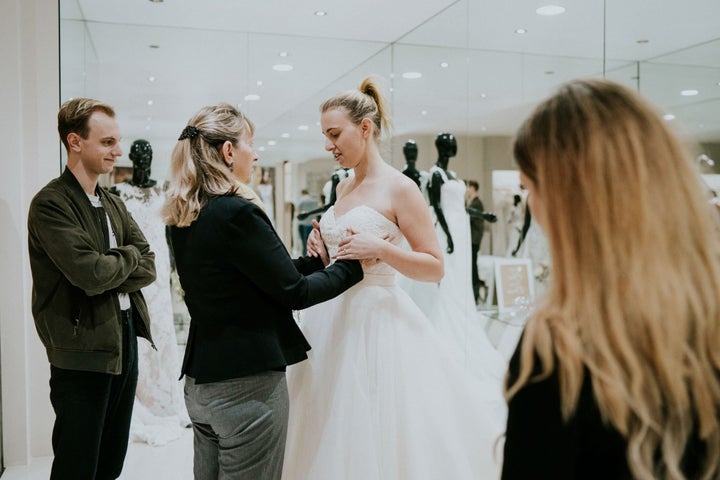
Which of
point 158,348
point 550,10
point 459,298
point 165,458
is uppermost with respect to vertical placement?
point 550,10

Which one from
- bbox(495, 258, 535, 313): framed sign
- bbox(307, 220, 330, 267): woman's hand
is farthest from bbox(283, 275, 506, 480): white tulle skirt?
bbox(495, 258, 535, 313): framed sign

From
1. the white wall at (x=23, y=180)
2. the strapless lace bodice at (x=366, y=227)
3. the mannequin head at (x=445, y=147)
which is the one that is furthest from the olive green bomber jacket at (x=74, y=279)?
the mannequin head at (x=445, y=147)

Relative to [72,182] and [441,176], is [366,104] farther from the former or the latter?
[441,176]

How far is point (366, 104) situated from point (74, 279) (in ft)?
3.74

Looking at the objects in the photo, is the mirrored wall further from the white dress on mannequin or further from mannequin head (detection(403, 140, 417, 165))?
the white dress on mannequin

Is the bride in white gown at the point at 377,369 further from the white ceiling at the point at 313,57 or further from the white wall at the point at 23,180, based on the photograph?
the white wall at the point at 23,180

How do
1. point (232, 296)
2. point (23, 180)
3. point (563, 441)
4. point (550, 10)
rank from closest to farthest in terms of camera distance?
1. point (563, 441)
2. point (232, 296)
3. point (550, 10)
4. point (23, 180)

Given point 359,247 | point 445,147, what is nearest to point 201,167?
point 359,247

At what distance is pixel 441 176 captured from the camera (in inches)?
168

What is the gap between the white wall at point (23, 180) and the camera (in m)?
3.24

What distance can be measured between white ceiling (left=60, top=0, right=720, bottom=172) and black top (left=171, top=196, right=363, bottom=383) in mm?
1569

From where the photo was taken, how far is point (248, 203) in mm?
1610

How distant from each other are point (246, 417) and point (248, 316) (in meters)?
0.27

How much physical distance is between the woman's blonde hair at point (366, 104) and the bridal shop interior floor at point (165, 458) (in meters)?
1.58
